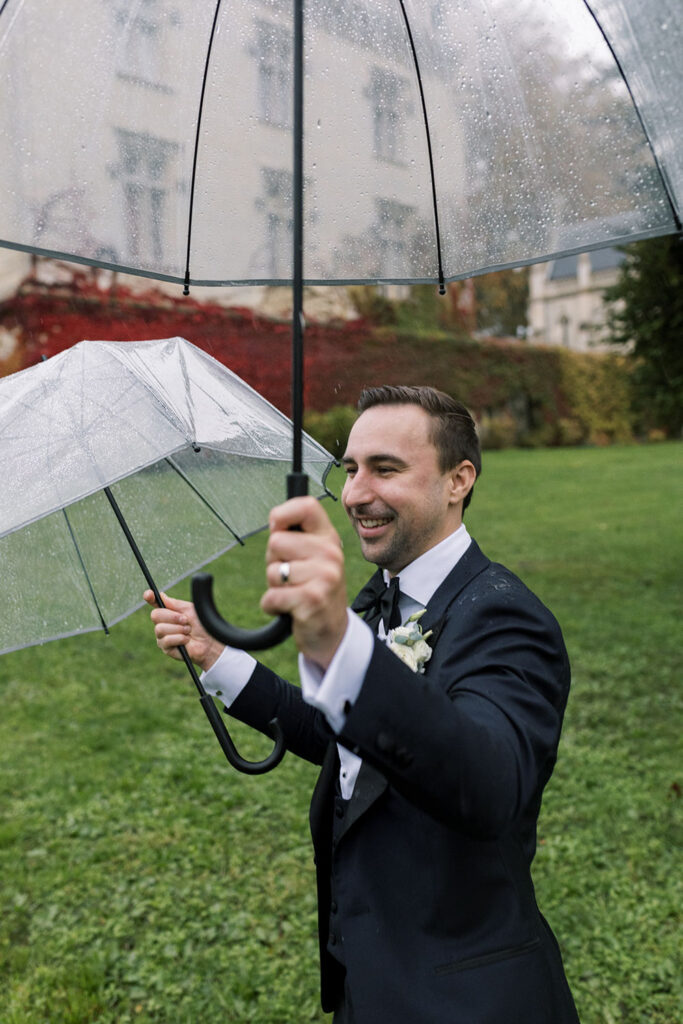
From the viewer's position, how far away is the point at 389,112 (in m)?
2.11

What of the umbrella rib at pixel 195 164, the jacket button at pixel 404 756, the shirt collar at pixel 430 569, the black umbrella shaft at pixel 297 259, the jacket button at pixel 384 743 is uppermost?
the umbrella rib at pixel 195 164

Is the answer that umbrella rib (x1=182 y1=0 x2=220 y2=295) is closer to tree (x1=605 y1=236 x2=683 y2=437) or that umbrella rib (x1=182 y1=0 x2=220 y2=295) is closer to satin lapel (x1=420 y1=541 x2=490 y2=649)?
satin lapel (x1=420 y1=541 x2=490 y2=649)

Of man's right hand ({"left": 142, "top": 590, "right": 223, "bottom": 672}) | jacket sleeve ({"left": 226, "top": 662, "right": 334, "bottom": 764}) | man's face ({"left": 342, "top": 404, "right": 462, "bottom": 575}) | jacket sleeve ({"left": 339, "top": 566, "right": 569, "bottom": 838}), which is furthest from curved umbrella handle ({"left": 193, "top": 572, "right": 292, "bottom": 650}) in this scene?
jacket sleeve ({"left": 226, "top": 662, "right": 334, "bottom": 764})

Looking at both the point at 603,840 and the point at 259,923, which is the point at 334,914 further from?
the point at 603,840

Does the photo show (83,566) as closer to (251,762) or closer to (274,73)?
(251,762)

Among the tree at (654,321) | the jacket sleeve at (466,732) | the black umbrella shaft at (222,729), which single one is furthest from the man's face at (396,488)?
the tree at (654,321)

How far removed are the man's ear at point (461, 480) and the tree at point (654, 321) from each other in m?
7.13

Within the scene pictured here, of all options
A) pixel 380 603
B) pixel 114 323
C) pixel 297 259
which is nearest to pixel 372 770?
pixel 380 603

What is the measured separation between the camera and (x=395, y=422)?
6.11 feet

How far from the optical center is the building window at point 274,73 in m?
2.00

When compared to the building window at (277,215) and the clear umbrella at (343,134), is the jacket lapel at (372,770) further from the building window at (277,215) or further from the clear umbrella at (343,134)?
the building window at (277,215)

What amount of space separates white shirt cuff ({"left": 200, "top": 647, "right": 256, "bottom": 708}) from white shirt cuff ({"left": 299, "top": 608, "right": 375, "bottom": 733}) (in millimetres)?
1047

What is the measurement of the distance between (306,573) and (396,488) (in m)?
0.76

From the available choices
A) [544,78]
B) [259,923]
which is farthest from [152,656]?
[544,78]
